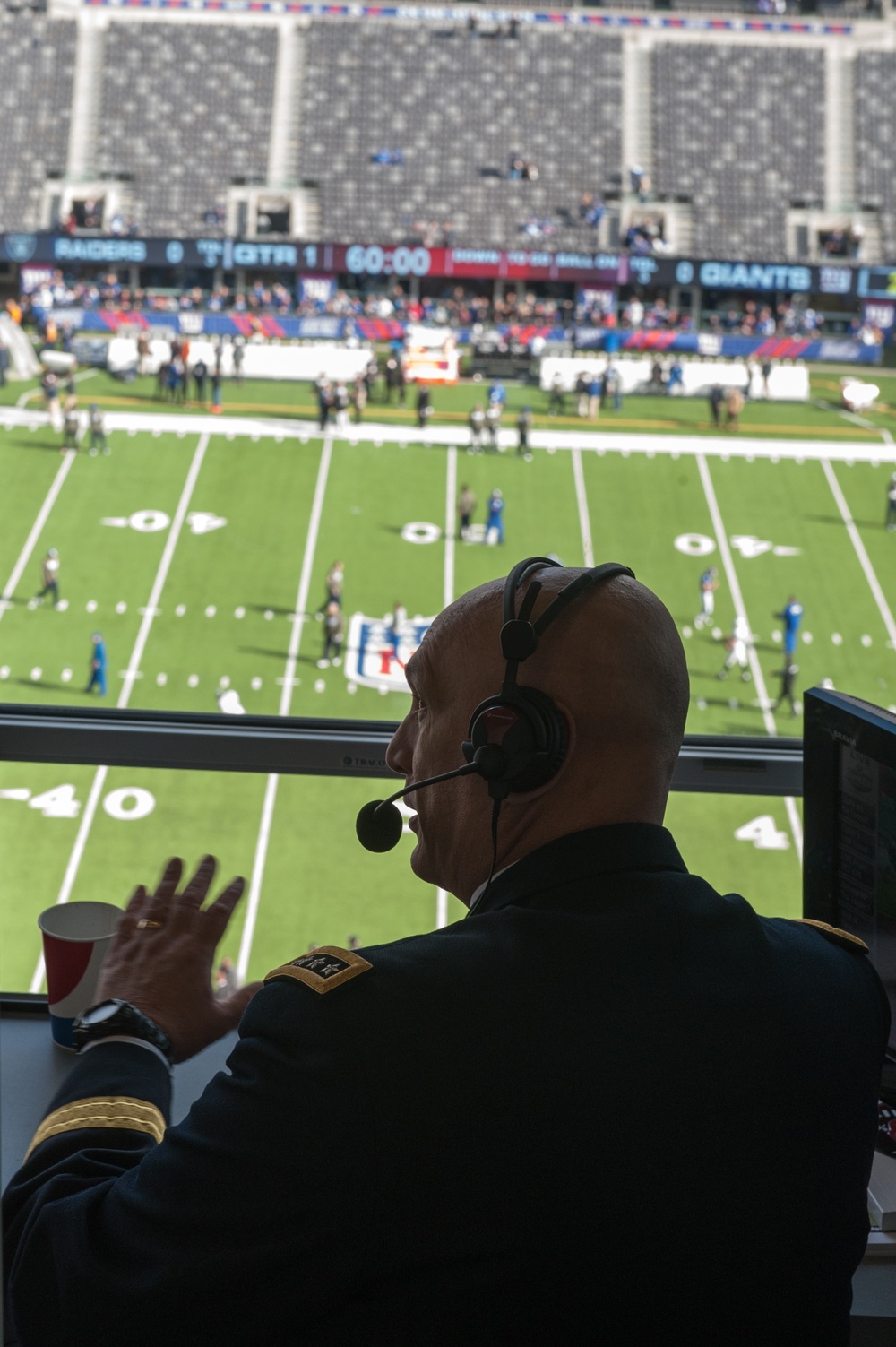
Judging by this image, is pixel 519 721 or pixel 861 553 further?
pixel 861 553

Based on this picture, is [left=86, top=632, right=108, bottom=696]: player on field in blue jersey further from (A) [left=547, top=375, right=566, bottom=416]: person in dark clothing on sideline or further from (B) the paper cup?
(B) the paper cup

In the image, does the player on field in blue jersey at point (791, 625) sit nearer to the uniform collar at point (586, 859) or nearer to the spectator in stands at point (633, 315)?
the spectator in stands at point (633, 315)

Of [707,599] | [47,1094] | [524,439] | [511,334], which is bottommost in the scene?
[707,599]

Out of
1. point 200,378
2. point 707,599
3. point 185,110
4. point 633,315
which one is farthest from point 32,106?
point 707,599

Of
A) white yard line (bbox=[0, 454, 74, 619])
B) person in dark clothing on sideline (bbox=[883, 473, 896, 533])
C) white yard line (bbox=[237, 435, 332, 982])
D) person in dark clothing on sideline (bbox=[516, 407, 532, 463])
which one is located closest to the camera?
white yard line (bbox=[237, 435, 332, 982])

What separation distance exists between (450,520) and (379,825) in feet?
42.1

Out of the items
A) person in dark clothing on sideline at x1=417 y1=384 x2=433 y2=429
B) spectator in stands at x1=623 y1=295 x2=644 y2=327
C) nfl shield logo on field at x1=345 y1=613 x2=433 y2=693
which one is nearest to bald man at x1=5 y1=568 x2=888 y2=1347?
nfl shield logo on field at x1=345 y1=613 x2=433 y2=693

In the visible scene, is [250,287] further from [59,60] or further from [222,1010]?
[222,1010]

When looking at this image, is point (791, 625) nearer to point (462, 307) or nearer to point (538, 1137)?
point (462, 307)

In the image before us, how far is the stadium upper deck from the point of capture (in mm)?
22047

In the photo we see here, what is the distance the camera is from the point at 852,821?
1310 mm

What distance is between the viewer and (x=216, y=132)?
922 inches

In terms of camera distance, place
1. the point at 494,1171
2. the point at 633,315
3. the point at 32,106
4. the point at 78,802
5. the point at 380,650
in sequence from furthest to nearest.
A: 1. the point at 32,106
2. the point at 633,315
3. the point at 380,650
4. the point at 78,802
5. the point at 494,1171

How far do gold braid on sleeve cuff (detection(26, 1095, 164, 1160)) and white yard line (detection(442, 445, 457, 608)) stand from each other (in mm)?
11294
